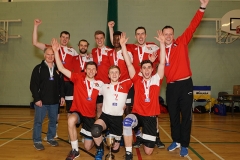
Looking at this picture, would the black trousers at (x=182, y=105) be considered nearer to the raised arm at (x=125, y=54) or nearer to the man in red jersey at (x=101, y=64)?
the raised arm at (x=125, y=54)

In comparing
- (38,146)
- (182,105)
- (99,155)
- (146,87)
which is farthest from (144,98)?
(38,146)

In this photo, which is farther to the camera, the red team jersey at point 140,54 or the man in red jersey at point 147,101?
the red team jersey at point 140,54

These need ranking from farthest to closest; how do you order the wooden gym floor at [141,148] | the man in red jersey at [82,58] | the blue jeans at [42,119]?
1. the man in red jersey at [82,58]
2. the blue jeans at [42,119]
3. the wooden gym floor at [141,148]

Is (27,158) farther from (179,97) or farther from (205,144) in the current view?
(205,144)

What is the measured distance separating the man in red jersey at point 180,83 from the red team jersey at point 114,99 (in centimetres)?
75

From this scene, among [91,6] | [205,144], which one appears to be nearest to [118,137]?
[205,144]

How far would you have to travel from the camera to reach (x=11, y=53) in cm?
990

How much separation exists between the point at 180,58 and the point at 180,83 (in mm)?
396

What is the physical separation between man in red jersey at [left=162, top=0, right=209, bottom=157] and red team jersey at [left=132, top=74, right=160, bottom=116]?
0.77 ft

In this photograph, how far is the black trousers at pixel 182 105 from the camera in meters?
3.56

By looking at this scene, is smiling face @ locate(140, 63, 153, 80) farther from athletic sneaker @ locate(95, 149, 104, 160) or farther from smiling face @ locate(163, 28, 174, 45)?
athletic sneaker @ locate(95, 149, 104, 160)

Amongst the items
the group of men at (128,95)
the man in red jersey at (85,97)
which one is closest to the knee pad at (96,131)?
the group of men at (128,95)

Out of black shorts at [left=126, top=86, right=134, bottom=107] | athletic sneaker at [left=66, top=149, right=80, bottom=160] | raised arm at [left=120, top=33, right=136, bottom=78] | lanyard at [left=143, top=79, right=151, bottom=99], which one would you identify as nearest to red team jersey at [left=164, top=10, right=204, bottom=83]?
lanyard at [left=143, top=79, right=151, bottom=99]

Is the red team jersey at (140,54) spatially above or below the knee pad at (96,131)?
above
